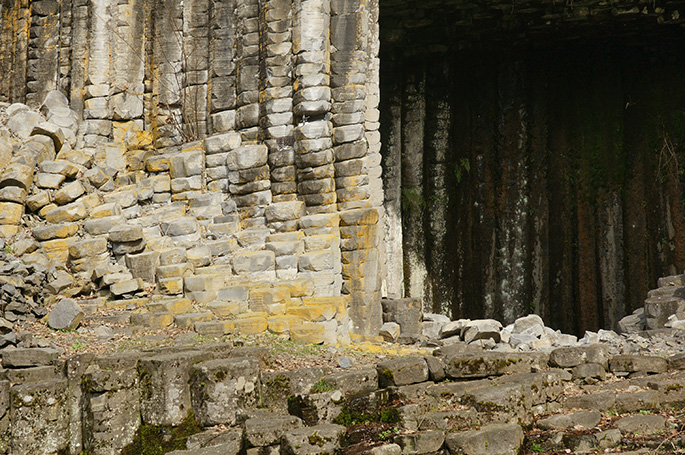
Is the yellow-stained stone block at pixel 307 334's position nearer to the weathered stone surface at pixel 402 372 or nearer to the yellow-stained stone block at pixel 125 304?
the yellow-stained stone block at pixel 125 304

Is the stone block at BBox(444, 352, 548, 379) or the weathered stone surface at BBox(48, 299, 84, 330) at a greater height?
the weathered stone surface at BBox(48, 299, 84, 330)

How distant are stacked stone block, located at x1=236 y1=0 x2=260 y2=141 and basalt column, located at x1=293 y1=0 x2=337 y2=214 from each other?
73cm

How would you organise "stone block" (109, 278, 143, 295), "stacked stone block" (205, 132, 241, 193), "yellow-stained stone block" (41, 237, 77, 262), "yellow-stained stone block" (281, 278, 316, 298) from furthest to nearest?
"stacked stone block" (205, 132, 241, 193)
"yellow-stained stone block" (41, 237, 77, 262)
"yellow-stained stone block" (281, 278, 316, 298)
"stone block" (109, 278, 143, 295)

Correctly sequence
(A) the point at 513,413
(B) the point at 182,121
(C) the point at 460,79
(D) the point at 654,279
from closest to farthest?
(A) the point at 513,413 < (B) the point at 182,121 < (D) the point at 654,279 < (C) the point at 460,79

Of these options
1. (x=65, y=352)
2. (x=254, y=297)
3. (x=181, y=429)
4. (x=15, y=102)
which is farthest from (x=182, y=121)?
(x=181, y=429)

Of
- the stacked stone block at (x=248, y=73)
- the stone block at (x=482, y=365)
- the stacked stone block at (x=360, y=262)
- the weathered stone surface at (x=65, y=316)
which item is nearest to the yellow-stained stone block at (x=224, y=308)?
the weathered stone surface at (x=65, y=316)

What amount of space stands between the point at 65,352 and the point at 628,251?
9892 millimetres

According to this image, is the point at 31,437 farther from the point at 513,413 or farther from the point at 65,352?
the point at 513,413

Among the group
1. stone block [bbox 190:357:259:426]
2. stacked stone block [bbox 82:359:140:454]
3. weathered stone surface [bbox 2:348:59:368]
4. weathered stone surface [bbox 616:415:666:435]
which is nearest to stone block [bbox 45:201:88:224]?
weathered stone surface [bbox 2:348:59:368]

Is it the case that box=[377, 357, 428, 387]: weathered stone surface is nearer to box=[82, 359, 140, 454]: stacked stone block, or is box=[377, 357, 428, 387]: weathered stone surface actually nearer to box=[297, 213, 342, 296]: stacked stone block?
box=[82, 359, 140, 454]: stacked stone block

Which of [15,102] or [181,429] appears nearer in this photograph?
[181,429]

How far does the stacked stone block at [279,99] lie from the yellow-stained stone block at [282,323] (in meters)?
2.19

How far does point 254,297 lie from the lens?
947 cm

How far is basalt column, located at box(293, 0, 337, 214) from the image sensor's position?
10680 millimetres
